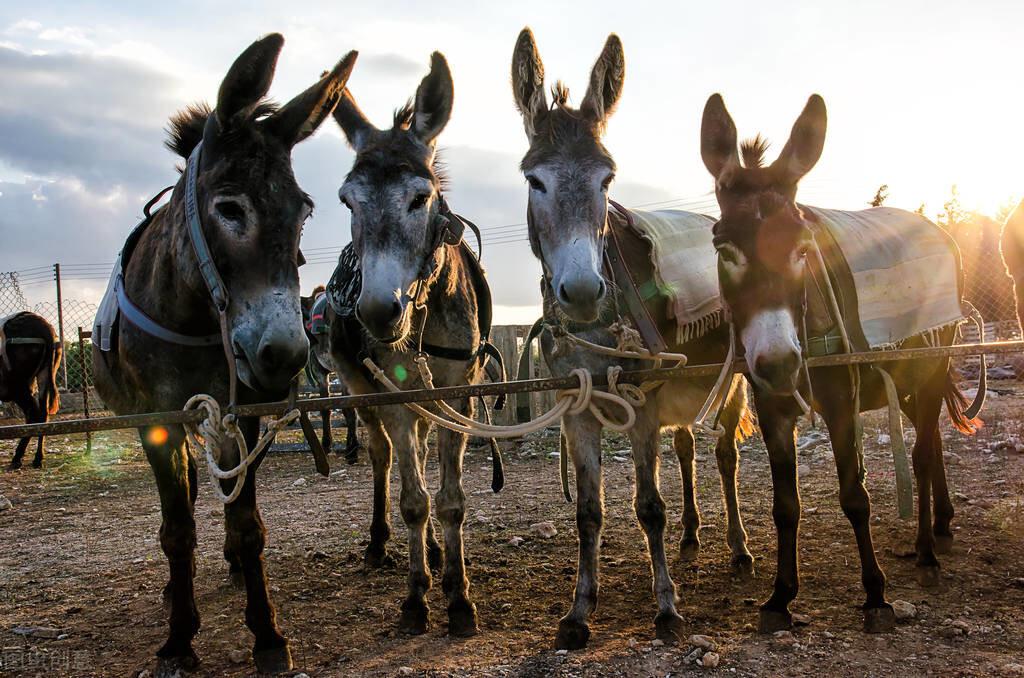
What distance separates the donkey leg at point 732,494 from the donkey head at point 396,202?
7.63 feet

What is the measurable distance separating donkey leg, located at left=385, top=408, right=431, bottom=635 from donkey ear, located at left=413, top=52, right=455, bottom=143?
147cm

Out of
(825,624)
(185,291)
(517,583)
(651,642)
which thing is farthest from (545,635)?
(185,291)

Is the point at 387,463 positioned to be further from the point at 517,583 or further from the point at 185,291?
the point at 185,291

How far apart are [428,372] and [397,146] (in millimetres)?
1111

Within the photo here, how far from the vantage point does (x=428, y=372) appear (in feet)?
11.4

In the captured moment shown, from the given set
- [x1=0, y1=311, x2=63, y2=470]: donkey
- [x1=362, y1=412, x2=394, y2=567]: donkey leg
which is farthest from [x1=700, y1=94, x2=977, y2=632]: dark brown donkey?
[x1=0, y1=311, x2=63, y2=470]: donkey

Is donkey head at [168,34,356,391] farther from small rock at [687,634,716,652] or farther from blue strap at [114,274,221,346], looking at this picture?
small rock at [687,634,716,652]

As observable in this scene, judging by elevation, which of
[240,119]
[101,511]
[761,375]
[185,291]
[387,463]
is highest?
[240,119]

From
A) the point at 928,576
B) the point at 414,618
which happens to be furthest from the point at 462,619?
the point at 928,576

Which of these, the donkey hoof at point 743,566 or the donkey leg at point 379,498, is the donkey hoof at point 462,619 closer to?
the donkey leg at point 379,498

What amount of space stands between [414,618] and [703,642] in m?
1.42

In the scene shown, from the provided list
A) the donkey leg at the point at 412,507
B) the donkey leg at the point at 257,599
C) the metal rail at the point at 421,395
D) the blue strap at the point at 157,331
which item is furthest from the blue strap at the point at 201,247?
the donkey leg at the point at 412,507

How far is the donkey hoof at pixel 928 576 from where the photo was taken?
3654 mm

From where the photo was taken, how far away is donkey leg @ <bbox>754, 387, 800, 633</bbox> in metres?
3.12
